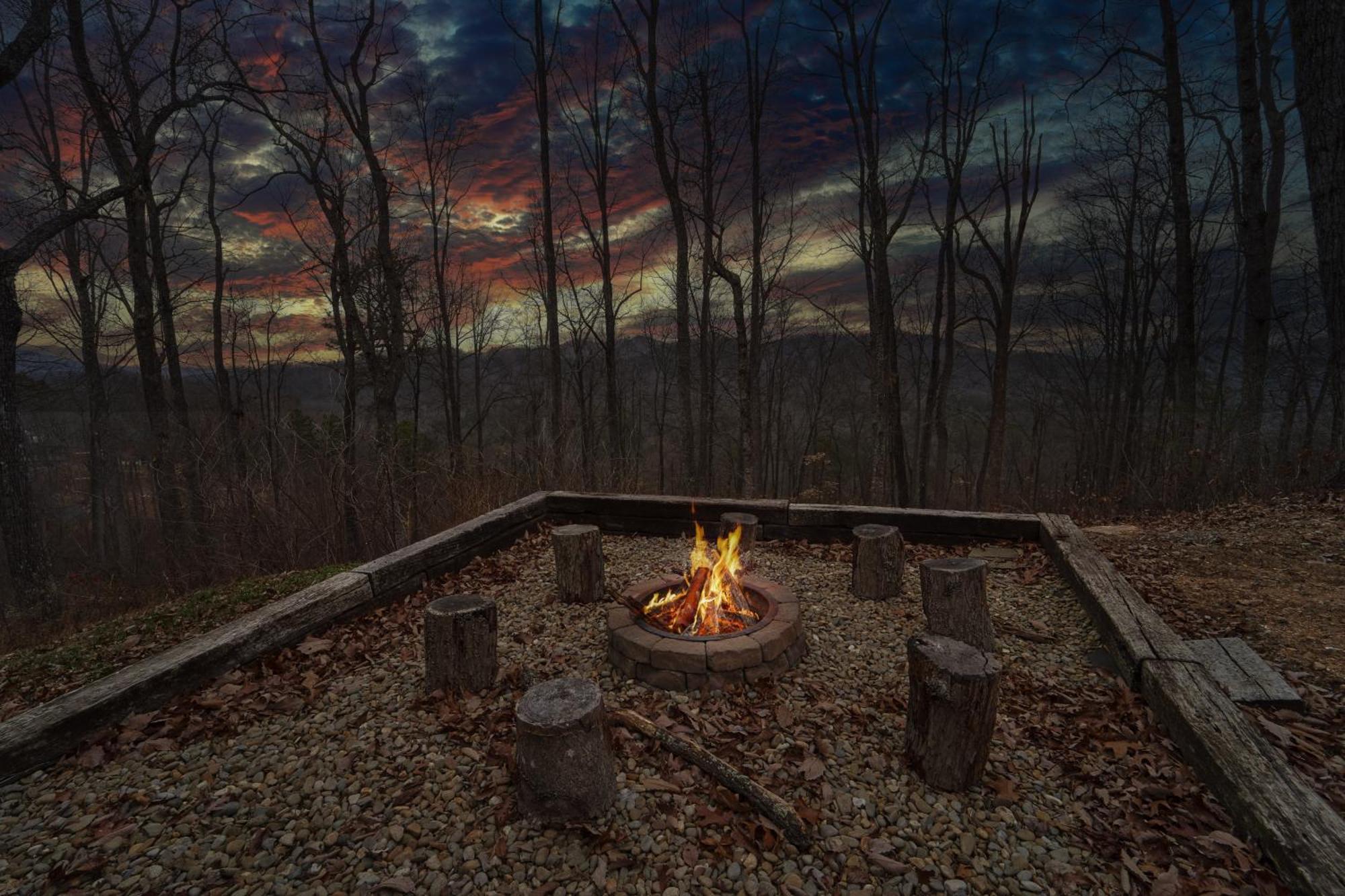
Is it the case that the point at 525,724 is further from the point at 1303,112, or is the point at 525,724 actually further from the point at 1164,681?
the point at 1303,112

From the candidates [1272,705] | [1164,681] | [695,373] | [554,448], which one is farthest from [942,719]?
[695,373]

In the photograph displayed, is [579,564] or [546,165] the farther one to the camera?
[546,165]

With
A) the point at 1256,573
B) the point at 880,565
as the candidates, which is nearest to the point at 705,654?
the point at 880,565

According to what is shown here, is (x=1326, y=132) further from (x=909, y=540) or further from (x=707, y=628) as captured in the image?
(x=707, y=628)

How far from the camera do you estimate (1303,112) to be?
Answer: 19.0ft

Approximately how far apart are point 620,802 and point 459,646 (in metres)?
1.28

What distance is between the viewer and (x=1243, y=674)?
2.94 metres

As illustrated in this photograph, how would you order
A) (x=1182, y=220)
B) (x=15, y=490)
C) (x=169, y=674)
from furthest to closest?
(x=1182, y=220) < (x=15, y=490) < (x=169, y=674)

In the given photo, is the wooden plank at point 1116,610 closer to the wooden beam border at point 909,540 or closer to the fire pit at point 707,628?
the wooden beam border at point 909,540

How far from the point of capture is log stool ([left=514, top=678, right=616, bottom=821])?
6.77 ft

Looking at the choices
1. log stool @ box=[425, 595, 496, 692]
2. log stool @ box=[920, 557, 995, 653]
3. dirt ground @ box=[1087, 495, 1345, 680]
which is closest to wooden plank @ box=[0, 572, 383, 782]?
log stool @ box=[425, 595, 496, 692]

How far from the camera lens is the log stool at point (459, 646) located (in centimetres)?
297

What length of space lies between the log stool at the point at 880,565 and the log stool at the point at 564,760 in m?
2.76

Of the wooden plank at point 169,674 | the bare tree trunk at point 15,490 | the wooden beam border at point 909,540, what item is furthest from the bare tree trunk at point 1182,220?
the bare tree trunk at point 15,490
